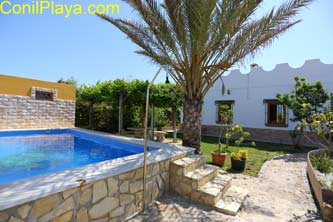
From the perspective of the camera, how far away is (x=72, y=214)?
3.29 meters

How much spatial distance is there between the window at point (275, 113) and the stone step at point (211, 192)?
44.1ft

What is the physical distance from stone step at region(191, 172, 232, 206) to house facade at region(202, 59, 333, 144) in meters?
13.3

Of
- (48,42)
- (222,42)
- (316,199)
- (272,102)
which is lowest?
(316,199)

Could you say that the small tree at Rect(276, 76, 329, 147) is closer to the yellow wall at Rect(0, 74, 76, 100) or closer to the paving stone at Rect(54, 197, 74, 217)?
the paving stone at Rect(54, 197, 74, 217)

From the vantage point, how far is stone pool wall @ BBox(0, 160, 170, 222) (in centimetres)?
280

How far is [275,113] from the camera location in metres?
17.6

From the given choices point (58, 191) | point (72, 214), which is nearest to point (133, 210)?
point (72, 214)

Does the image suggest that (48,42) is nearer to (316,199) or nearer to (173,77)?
(173,77)

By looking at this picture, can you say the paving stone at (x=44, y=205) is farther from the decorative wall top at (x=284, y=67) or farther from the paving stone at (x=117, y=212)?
the decorative wall top at (x=284, y=67)

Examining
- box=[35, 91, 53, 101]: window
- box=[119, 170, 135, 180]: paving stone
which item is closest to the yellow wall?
box=[35, 91, 53, 101]: window

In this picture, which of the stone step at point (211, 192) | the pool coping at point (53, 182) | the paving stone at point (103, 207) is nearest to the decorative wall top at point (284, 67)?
the stone step at point (211, 192)

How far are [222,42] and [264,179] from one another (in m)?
5.08

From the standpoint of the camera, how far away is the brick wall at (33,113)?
1337cm

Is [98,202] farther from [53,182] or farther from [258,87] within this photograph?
[258,87]
